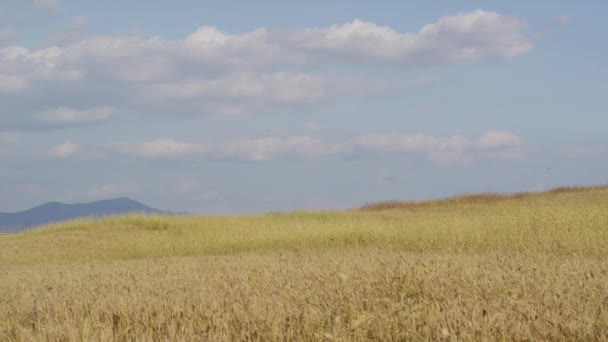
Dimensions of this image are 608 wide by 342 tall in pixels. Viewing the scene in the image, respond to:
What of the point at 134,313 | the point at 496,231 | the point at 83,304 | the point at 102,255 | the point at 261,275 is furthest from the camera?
the point at 102,255

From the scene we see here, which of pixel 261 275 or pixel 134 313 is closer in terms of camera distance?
pixel 134 313

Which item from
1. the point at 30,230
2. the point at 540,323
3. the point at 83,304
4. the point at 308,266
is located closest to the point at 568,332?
the point at 540,323

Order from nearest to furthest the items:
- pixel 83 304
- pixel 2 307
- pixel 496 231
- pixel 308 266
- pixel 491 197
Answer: pixel 83 304 → pixel 2 307 → pixel 308 266 → pixel 496 231 → pixel 491 197

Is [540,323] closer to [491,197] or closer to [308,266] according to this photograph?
[308,266]

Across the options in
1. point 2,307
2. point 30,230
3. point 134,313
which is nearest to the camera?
point 134,313

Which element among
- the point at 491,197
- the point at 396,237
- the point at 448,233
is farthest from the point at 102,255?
the point at 491,197

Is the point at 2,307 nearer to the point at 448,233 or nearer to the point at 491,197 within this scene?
the point at 448,233

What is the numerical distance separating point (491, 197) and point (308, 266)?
74.6ft

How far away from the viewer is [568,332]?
13.1 feet

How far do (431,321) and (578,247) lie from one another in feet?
26.3

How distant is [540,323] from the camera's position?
13.6 feet

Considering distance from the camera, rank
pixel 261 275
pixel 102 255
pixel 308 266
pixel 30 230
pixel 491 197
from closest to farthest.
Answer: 1. pixel 261 275
2. pixel 308 266
3. pixel 102 255
4. pixel 30 230
5. pixel 491 197

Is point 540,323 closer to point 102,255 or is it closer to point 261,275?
point 261,275

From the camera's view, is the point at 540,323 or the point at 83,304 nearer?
the point at 540,323
